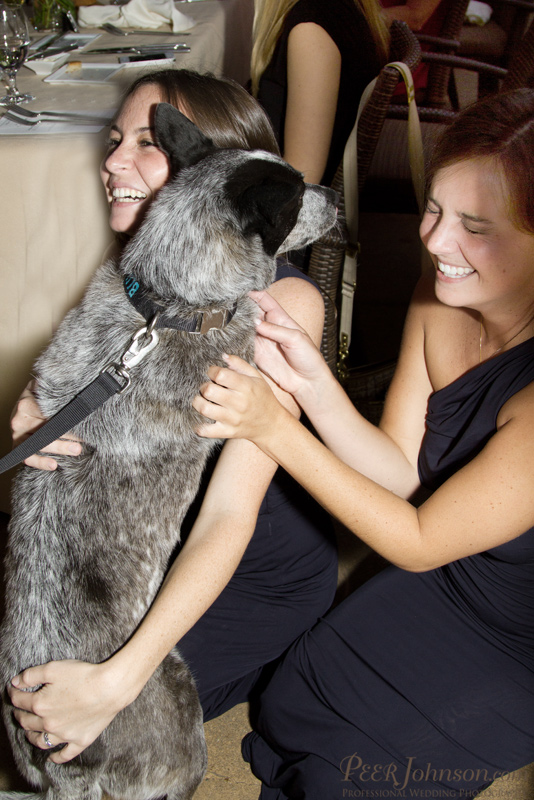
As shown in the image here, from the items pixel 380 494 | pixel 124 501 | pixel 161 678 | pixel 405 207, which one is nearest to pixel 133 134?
pixel 124 501

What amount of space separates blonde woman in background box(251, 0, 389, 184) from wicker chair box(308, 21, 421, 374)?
167 mm

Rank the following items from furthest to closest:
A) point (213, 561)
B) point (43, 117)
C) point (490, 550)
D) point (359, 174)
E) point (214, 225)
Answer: point (359, 174)
point (43, 117)
point (490, 550)
point (213, 561)
point (214, 225)

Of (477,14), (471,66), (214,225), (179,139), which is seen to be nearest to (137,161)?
(179,139)

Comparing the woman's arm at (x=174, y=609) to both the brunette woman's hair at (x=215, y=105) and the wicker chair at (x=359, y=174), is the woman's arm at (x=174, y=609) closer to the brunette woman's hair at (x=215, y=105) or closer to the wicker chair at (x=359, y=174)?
the brunette woman's hair at (x=215, y=105)

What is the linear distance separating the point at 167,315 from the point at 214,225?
0.71 ft

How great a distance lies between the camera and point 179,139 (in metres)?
1.39

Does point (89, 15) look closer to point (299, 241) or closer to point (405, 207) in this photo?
point (405, 207)

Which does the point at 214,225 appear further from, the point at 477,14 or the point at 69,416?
the point at 477,14

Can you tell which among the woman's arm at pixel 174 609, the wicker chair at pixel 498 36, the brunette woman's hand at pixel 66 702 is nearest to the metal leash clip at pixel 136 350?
the woman's arm at pixel 174 609

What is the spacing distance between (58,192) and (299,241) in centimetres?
88

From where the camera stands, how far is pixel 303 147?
240 centimetres

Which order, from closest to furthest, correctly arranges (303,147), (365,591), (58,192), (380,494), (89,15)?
1. (380,494)
2. (365,591)
3. (58,192)
4. (303,147)
5. (89,15)

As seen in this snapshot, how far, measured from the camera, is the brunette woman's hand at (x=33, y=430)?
4.21 ft

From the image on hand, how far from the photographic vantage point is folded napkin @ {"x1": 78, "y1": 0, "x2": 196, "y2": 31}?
3.07m
